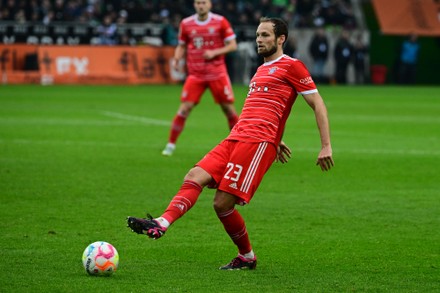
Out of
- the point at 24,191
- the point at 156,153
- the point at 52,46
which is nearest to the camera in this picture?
the point at 24,191

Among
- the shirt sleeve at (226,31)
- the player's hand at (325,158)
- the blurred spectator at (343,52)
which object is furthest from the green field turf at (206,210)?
the blurred spectator at (343,52)

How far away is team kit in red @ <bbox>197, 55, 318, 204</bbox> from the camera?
26.5 feet

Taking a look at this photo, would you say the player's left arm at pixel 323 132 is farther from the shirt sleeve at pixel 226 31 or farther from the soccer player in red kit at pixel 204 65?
the shirt sleeve at pixel 226 31

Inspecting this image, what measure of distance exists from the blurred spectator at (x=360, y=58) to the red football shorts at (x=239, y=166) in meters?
33.7

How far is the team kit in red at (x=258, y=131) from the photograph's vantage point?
8.06 m

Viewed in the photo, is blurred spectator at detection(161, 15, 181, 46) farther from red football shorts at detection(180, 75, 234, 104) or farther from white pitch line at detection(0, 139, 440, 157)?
red football shorts at detection(180, 75, 234, 104)

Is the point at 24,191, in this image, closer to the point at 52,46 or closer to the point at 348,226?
the point at 348,226

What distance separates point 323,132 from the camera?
26.7 ft

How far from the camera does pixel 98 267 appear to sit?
25.3 feet

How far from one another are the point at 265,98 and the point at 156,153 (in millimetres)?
8892

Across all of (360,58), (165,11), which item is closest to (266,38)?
(165,11)

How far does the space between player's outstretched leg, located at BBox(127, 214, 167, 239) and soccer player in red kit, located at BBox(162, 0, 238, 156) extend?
9257 mm

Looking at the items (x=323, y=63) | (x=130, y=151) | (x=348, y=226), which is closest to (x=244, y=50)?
(x=323, y=63)

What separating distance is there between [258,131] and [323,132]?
0.53 m
